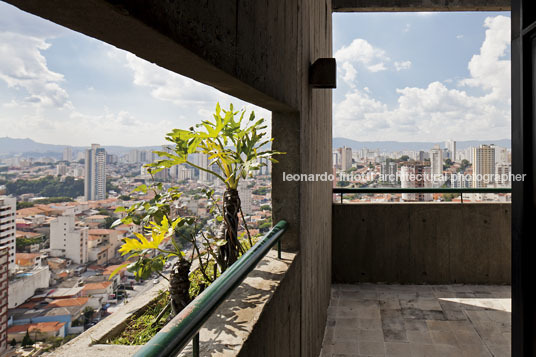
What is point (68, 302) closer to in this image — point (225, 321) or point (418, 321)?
point (225, 321)

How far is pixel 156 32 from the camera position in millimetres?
612

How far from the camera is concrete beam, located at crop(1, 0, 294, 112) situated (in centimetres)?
52

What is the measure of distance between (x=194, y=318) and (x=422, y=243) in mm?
4309

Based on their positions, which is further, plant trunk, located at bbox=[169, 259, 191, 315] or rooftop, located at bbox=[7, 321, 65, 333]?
plant trunk, located at bbox=[169, 259, 191, 315]

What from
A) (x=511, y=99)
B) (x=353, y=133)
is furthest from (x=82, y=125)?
(x=353, y=133)

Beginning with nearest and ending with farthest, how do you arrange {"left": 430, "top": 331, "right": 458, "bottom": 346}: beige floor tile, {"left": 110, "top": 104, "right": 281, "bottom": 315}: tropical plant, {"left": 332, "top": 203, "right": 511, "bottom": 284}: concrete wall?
{"left": 110, "top": 104, "right": 281, "bottom": 315}: tropical plant < {"left": 430, "top": 331, "right": 458, "bottom": 346}: beige floor tile < {"left": 332, "top": 203, "right": 511, "bottom": 284}: concrete wall

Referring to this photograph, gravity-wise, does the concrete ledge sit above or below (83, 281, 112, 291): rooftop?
below

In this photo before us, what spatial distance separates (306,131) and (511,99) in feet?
3.76

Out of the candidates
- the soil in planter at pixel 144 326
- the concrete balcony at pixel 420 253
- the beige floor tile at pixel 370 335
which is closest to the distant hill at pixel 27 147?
the soil in planter at pixel 144 326

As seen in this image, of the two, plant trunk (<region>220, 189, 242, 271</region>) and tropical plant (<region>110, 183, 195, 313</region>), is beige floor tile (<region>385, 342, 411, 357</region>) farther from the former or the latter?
tropical plant (<region>110, 183, 195, 313</region>)

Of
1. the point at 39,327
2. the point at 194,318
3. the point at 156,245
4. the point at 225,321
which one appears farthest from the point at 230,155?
the point at 39,327

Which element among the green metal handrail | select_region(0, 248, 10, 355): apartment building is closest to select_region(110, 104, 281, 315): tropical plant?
the green metal handrail

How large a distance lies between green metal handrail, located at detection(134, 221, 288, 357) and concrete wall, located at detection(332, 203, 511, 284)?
11.5ft

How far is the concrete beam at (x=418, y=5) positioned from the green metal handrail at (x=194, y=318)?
4.28 metres
